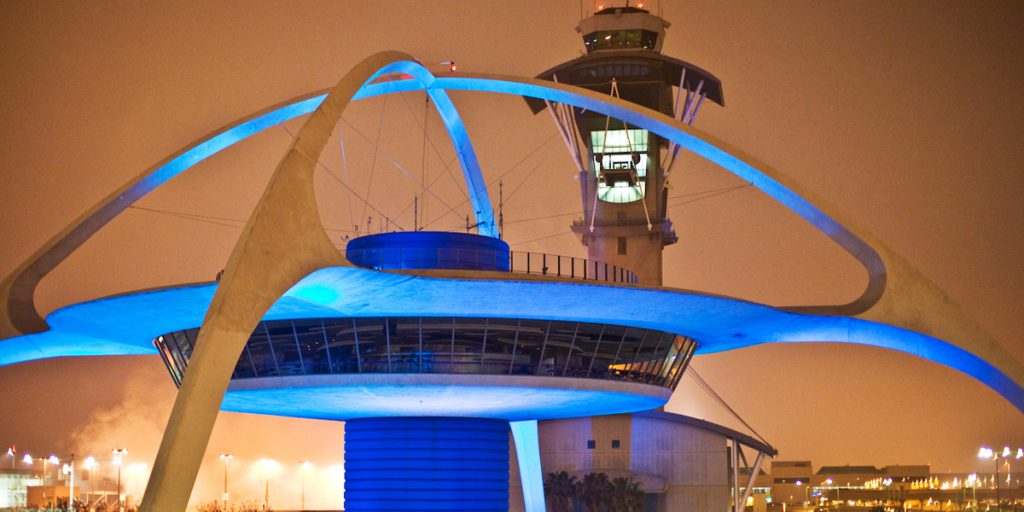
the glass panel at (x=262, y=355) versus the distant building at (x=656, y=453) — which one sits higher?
the glass panel at (x=262, y=355)

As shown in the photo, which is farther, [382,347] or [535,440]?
[535,440]

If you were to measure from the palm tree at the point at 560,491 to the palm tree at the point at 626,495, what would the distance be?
8.89 ft

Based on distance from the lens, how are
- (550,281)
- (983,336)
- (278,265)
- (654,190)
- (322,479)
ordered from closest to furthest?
(278,265)
(550,281)
(983,336)
(654,190)
(322,479)

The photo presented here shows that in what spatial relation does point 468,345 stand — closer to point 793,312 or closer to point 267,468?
point 793,312

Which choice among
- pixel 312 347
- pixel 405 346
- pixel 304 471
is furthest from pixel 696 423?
pixel 304 471

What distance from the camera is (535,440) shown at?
68.8 m

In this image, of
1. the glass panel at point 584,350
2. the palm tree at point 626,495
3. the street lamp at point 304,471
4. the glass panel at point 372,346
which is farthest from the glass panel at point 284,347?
the street lamp at point 304,471

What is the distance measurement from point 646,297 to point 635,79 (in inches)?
2293

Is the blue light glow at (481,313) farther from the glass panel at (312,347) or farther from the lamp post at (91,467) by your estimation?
the lamp post at (91,467)

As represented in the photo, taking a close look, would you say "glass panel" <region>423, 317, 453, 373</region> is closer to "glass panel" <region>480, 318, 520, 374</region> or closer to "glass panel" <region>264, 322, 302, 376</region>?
"glass panel" <region>480, 318, 520, 374</region>

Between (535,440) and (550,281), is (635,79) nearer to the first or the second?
(535,440)

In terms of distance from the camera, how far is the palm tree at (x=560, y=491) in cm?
8094

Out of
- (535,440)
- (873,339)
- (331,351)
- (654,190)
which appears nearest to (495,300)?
(331,351)

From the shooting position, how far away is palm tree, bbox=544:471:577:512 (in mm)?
80938
